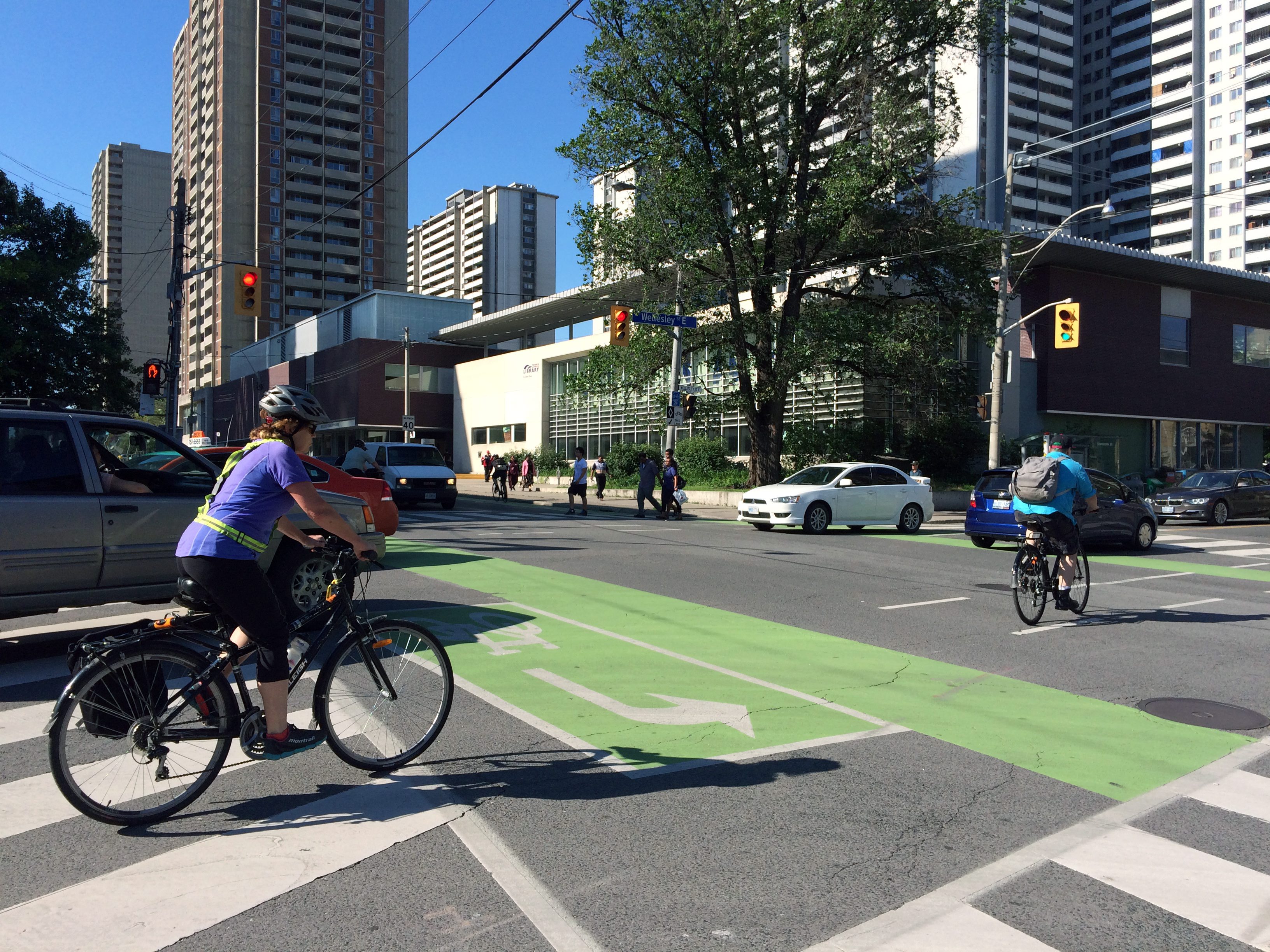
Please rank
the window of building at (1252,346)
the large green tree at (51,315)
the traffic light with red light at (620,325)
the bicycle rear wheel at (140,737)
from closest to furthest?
the bicycle rear wheel at (140,737) < the traffic light with red light at (620,325) < the large green tree at (51,315) < the window of building at (1252,346)

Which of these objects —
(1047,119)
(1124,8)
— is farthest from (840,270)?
(1124,8)

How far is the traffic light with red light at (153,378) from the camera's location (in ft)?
84.5

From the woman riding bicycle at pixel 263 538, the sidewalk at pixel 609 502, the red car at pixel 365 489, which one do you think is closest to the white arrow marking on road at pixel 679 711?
the woman riding bicycle at pixel 263 538

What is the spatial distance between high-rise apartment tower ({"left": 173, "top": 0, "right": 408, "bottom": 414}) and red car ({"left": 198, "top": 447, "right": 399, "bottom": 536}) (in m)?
103

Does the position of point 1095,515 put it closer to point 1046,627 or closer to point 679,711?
point 1046,627

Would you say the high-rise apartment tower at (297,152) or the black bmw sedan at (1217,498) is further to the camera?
the high-rise apartment tower at (297,152)

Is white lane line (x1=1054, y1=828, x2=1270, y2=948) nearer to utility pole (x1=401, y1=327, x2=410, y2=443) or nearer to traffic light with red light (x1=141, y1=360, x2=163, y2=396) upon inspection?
traffic light with red light (x1=141, y1=360, x2=163, y2=396)

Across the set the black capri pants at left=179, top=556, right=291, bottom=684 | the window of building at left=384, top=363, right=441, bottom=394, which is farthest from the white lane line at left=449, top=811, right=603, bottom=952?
the window of building at left=384, top=363, right=441, bottom=394

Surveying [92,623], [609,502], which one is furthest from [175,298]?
[92,623]

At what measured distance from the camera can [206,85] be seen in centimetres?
11700

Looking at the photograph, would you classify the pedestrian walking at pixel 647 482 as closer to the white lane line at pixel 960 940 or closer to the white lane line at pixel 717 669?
the white lane line at pixel 717 669

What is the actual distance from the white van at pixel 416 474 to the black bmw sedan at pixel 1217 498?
784 inches

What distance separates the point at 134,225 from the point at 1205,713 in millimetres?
173950

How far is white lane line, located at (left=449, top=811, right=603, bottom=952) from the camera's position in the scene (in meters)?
3.18
